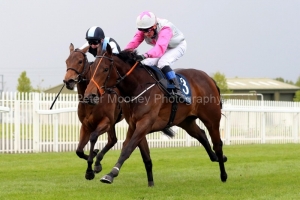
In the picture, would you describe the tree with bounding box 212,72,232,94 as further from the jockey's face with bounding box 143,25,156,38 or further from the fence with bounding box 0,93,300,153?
the jockey's face with bounding box 143,25,156,38

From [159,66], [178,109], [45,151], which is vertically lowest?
[45,151]

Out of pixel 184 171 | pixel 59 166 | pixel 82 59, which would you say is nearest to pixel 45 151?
pixel 59 166

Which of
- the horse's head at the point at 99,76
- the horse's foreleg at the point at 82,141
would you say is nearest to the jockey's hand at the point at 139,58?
the horse's head at the point at 99,76

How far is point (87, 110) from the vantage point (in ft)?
32.4

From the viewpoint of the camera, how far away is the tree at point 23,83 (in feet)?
151

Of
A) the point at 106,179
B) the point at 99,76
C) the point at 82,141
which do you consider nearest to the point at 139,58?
the point at 99,76

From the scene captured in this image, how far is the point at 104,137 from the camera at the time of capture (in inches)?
733

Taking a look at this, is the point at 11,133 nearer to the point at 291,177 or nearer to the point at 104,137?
the point at 104,137

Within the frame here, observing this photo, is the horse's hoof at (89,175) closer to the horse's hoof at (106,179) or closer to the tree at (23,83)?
the horse's hoof at (106,179)

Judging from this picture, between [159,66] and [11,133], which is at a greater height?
[159,66]

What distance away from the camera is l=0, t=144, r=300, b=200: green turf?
798 cm

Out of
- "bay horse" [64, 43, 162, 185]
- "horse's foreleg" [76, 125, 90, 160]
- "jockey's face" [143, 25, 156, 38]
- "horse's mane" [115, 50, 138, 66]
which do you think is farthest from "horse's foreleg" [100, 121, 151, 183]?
"horse's foreleg" [76, 125, 90, 160]

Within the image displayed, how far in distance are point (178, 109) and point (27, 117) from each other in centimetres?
893

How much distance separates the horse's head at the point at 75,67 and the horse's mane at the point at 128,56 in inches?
47.7
